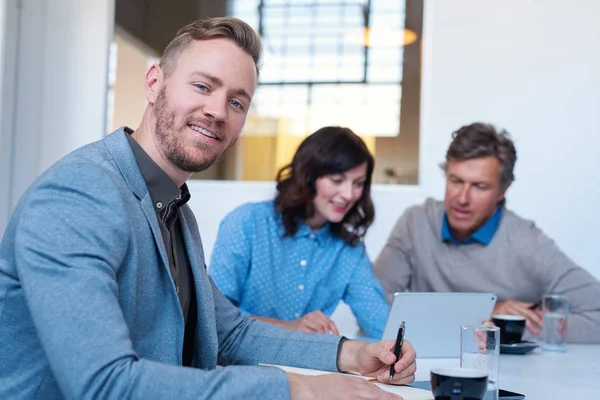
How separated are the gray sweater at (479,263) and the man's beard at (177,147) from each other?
5.04ft

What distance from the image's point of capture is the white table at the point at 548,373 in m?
1.45

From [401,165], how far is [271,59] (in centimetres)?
96

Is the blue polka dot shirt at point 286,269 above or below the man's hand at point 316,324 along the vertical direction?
above

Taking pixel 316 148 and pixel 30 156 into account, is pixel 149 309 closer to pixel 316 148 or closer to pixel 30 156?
pixel 316 148

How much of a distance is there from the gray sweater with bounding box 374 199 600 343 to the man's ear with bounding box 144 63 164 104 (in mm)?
1550

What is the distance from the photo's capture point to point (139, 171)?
1184 mm

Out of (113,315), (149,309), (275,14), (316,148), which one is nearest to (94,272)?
(113,315)

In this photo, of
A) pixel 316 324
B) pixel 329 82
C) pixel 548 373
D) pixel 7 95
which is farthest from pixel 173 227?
pixel 7 95

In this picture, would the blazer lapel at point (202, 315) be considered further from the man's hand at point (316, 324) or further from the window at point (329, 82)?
the window at point (329, 82)

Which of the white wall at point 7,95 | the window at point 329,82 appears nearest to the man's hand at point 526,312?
the window at point 329,82

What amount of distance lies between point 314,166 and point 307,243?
28cm

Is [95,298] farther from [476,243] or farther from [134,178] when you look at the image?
[476,243]

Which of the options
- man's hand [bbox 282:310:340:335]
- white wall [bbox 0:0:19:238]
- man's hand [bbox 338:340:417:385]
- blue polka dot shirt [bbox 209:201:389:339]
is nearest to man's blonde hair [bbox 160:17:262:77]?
man's hand [bbox 338:340:417:385]

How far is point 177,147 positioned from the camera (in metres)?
1.29
